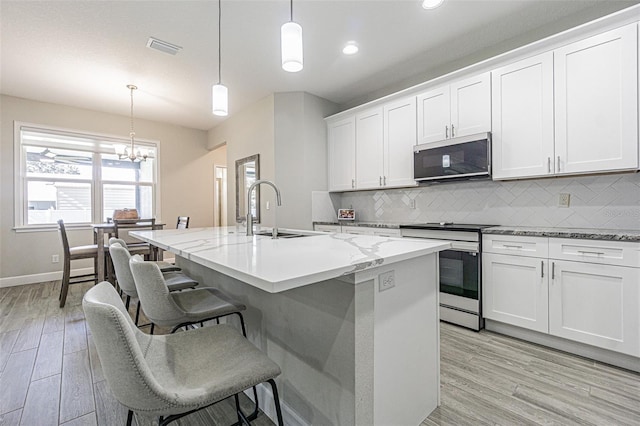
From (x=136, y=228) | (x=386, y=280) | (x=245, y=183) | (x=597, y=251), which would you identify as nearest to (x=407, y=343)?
(x=386, y=280)

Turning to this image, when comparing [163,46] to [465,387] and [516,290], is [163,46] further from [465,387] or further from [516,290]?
[516,290]

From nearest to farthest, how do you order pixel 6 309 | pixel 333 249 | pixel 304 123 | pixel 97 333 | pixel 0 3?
pixel 97 333, pixel 333 249, pixel 0 3, pixel 6 309, pixel 304 123

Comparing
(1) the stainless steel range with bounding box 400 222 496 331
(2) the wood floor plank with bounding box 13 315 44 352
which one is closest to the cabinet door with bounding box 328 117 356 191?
(1) the stainless steel range with bounding box 400 222 496 331

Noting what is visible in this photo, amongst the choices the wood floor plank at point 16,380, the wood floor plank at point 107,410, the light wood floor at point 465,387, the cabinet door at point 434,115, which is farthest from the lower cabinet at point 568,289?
the wood floor plank at point 16,380

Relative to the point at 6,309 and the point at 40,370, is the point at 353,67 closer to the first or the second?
the point at 40,370

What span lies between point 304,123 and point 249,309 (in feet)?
9.98

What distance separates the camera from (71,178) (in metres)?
4.86

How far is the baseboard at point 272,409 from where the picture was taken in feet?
4.63

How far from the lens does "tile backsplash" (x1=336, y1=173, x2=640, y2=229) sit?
7.83 feet

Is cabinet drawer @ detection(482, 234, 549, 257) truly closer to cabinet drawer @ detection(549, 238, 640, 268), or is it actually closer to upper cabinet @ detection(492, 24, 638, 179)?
cabinet drawer @ detection(549, 238, 640, 268)

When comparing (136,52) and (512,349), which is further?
(136,52)

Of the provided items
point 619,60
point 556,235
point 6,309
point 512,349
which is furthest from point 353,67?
point 6,309

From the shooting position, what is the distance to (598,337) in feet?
6.86

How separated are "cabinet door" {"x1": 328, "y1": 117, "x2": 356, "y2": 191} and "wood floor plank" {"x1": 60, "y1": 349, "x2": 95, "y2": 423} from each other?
3294 millimetres
